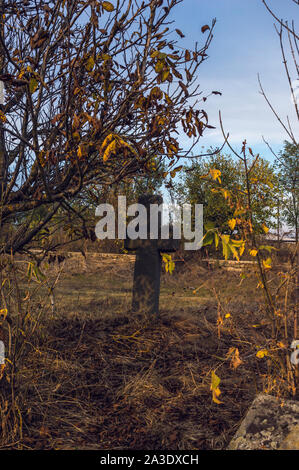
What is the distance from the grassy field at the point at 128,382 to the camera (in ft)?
9.10

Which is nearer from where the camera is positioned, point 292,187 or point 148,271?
point 292,187

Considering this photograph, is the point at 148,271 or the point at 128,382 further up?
the point at 148,271

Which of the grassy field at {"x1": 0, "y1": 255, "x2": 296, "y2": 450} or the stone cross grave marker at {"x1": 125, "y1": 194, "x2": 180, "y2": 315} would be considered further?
the stone cross grave marker at {"x1": 125, "y1": 194, "x2": 180, "y2": 315}

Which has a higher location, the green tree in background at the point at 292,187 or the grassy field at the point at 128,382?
the green tree in background at the point at 292,187

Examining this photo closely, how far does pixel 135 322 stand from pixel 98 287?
4258 millimetres

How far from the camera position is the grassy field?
109 inches

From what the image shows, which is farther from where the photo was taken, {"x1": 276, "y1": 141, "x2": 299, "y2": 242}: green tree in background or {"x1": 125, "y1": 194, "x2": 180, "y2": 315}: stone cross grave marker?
{"x1": 125, "y1": 194, "x2": 180, "y2": 315}: stone cross grave marker

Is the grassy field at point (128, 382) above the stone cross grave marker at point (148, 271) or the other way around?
the other way around

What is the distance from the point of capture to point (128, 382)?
358cm

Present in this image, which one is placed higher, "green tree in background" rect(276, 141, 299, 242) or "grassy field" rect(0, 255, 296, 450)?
"green tree in background" rect(276, 141, 299, 242)

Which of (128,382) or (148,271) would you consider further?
(148,271)

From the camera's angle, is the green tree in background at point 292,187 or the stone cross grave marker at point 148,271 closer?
the green tree in background at point 292,187

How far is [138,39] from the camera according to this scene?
3768mm
